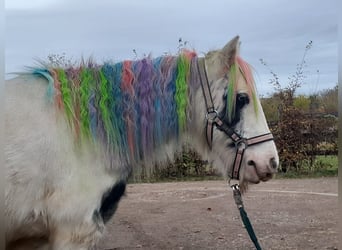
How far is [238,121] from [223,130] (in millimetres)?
94

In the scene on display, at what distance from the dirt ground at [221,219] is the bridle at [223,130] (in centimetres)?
119

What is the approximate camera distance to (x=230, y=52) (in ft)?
8.04

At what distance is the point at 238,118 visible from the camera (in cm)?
243

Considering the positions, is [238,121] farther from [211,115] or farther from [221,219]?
[221,219]

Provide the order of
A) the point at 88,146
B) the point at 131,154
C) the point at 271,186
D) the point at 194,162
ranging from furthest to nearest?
the point at 194,162 < the point at 271,186 < the point at 131,154 < the point at 88,146

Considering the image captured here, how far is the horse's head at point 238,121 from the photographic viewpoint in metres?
2.38

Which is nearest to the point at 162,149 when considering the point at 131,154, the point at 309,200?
the point at 131,154

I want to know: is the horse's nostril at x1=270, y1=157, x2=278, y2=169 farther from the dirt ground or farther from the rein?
the dirt ground

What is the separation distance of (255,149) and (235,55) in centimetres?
52

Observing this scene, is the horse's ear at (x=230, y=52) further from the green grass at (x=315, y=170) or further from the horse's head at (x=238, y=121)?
the green grass at (x=315, y=170)

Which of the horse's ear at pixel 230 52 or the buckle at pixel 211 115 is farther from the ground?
the horse's ear at pixel 230 52

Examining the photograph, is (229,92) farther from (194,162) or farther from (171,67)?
(194,162)

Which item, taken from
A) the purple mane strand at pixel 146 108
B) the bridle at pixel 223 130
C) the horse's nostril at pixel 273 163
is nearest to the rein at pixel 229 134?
the bridle at pixel 223 130

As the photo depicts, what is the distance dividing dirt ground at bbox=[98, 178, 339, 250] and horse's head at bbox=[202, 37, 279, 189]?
1.21 metres
